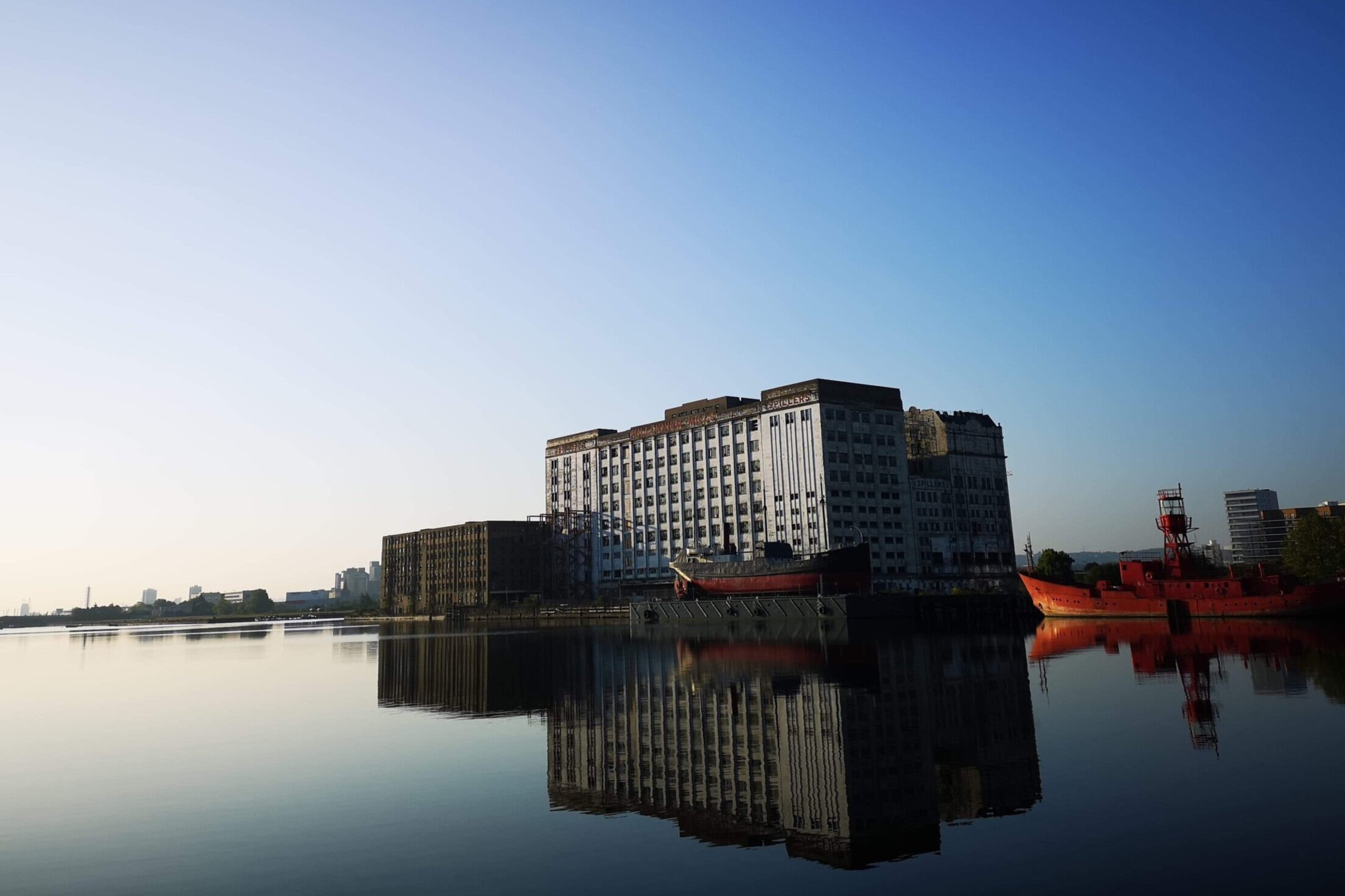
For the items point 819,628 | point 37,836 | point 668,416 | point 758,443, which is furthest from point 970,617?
point 37,836

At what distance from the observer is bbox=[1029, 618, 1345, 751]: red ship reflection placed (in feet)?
111

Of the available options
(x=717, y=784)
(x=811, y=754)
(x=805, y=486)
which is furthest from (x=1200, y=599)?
(x=717, y=784)

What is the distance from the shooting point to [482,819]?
1988cm

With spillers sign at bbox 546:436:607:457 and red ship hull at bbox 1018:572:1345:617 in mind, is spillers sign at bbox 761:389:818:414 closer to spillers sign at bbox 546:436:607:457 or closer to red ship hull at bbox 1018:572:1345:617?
spillers sign at bbox 546:436:607:457

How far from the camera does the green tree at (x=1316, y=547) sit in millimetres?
110625

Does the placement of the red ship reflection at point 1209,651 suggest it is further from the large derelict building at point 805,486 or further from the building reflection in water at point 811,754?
the large derelict building at point 805,486

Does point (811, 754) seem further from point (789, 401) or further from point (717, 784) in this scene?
point (789, 401)

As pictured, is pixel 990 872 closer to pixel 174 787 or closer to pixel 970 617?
pixel 174 787

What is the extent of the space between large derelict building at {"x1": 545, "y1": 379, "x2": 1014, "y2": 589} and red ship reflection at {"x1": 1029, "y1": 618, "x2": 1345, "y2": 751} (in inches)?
2172

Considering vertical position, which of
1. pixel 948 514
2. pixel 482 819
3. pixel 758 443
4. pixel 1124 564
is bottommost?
pixel 482 819

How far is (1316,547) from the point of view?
113m

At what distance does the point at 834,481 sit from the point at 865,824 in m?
126

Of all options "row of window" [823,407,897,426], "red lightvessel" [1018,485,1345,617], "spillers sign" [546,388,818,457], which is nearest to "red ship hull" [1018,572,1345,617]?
"red lightvessel" [1018,485,1345,617]

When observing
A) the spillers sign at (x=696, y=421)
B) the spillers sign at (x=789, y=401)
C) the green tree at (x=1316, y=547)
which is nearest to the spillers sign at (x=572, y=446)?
the spillers sign at (x=696, y=421)
